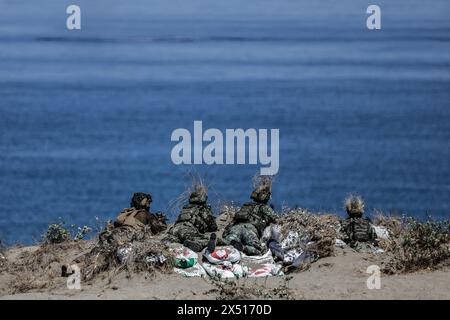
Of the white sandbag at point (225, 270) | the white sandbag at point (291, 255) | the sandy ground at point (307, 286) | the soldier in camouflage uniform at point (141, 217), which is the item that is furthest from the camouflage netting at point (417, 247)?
the soldier in camouflage uniform at point (141, 217)

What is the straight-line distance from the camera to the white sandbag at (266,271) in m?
19.8

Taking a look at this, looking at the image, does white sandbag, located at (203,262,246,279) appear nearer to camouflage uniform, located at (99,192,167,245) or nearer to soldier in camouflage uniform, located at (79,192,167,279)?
soldier in camouflage uniform, located at (79,192,167,279)

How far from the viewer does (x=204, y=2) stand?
2660 inches

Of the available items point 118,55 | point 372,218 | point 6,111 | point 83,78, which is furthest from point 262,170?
point 118,55

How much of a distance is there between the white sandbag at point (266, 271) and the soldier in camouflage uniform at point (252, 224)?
340 millimetres

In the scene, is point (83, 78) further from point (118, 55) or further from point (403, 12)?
point (403, 12)

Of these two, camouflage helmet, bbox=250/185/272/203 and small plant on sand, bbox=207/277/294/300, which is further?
camouflage helmet, bbox=250/185/272/203

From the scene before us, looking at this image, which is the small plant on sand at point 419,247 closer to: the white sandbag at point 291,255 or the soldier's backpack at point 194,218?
the white sandbag at point 291,255

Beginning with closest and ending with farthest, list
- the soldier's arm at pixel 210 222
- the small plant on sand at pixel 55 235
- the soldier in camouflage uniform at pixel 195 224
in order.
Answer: the soldier in camouflage uniform at pixel 195 224, the soldier's arm at pixel 210 222, the small plant on sand at pixel 55 235

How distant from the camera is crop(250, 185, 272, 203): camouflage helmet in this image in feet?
69.1

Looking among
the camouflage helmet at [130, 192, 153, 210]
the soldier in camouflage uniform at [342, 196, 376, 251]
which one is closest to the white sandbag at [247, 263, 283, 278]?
the soldier in camouflage uniform at [342, 196, 376, 251]

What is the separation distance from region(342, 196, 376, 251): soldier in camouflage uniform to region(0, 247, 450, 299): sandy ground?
474 mm
